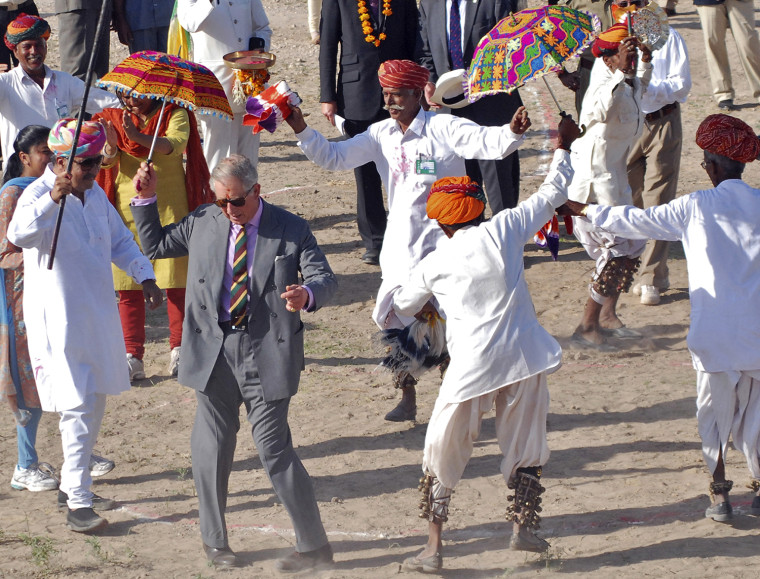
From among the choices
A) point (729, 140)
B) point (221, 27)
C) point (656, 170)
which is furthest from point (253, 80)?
point (729, 140)

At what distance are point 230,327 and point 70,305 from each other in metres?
0.99

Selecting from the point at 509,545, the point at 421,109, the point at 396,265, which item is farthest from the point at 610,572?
the point at 421,109

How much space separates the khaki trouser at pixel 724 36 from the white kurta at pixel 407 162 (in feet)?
25.3

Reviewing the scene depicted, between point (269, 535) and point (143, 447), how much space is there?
153cm

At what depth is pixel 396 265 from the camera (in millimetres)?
7211

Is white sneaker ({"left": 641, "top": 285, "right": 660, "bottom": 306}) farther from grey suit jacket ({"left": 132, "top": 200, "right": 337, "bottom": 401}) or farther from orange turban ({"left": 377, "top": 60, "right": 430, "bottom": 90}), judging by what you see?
grey suit jacket ({"left": 132, "top": 200, "right": 337, "bottom": 401})

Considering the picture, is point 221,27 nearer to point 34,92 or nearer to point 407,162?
point 34,92

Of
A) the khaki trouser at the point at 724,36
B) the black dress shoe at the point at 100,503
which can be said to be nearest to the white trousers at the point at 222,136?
the black dress shoe at the point at 100,503

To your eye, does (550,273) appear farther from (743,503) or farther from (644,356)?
(743,503)

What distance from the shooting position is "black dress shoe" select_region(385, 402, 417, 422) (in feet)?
25.3

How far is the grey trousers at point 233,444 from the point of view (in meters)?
5.78

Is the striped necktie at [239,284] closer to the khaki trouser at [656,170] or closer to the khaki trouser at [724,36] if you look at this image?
the khaki trouser at [656,170]

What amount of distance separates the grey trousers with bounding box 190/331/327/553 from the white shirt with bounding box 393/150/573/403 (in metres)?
0.83

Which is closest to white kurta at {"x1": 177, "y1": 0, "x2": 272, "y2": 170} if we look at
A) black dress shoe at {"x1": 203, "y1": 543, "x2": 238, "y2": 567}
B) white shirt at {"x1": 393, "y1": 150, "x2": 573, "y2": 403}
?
white shirt at {"x1": 393, "y1": 150, "x2": 573, "y2": 403}
